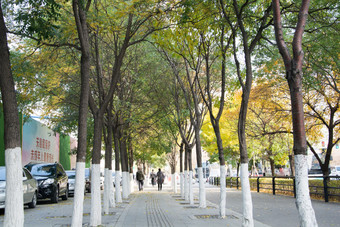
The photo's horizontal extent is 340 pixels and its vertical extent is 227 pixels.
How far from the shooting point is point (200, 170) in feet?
54.4

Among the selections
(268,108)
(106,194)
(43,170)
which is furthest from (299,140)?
(268,108)

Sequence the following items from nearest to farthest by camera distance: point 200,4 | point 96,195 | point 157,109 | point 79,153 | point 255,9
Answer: point 79,153, point 96,195, point 200,4, point 255,9, point 157,109

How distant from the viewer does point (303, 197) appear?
6.18 metres

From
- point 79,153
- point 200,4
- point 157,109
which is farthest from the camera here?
point 157,109

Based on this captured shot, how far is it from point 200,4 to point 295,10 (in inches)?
104

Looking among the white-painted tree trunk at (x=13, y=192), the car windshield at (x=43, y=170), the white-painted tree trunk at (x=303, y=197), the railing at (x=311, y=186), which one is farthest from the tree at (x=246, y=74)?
the car windshield at (x=43, y=170)

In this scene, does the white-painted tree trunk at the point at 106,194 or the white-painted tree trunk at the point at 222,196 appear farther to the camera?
the white-painted tree trunk at the point at 106,194

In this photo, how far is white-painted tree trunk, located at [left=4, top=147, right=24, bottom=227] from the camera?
6.65 metres

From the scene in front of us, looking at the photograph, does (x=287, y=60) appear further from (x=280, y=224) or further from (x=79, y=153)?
(x=280, y=224)

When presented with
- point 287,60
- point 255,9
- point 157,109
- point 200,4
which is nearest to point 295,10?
point 255,9

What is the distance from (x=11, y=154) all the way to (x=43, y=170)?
1399 centimetres

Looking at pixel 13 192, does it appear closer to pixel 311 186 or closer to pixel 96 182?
pixel 96 182

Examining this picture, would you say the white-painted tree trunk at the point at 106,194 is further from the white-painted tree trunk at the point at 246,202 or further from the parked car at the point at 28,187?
the white-painted tree trunk at the point at 246,202

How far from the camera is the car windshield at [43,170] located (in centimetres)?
1996
